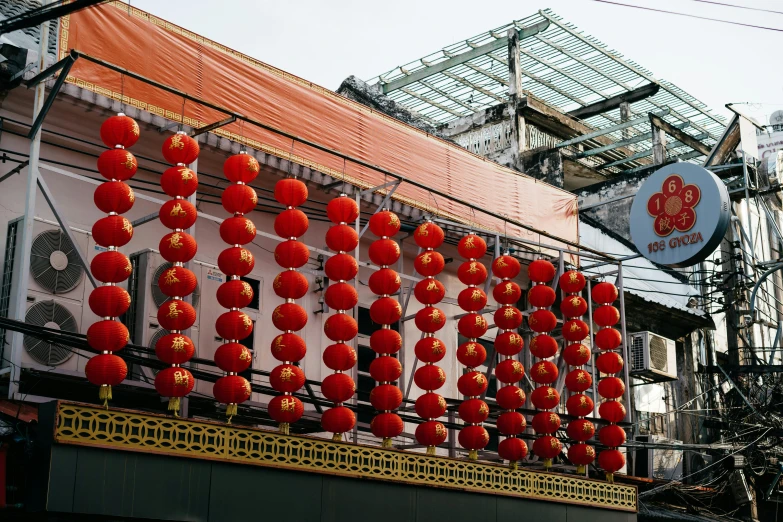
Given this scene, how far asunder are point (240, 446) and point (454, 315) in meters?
7.09

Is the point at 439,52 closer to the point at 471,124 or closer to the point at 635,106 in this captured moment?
the point at 471,124

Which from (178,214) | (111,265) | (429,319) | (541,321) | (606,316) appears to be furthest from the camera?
(606,316)

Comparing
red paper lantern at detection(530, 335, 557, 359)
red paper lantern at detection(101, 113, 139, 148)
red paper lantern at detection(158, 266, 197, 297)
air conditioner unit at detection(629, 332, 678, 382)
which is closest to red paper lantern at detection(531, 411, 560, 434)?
red paper lantern at detection(530, 335, 557, 359)

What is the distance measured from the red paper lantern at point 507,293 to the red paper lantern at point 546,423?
1.85m

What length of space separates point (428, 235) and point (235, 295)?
3.80 meters

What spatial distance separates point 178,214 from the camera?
1185cm

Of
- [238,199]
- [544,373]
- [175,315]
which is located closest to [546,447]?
[544,373]

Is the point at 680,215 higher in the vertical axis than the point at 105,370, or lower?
higher

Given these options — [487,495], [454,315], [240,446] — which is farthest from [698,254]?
[240,446]

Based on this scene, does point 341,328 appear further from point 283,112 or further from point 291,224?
point 283,112

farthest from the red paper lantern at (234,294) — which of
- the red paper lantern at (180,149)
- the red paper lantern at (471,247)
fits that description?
the red paper lantern at (471,247)

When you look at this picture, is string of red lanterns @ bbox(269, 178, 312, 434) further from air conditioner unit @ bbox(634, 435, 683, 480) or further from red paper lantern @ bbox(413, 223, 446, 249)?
air conditioner unit @ bbox(634, 435, 683, 480)

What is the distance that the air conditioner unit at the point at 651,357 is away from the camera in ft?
66.9

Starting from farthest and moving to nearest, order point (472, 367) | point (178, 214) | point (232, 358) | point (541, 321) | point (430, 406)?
1. point (541, 321)
2. point (472, 367)
3. point (430, 406)
4. point (232, 358)
5. point (178, 214)
